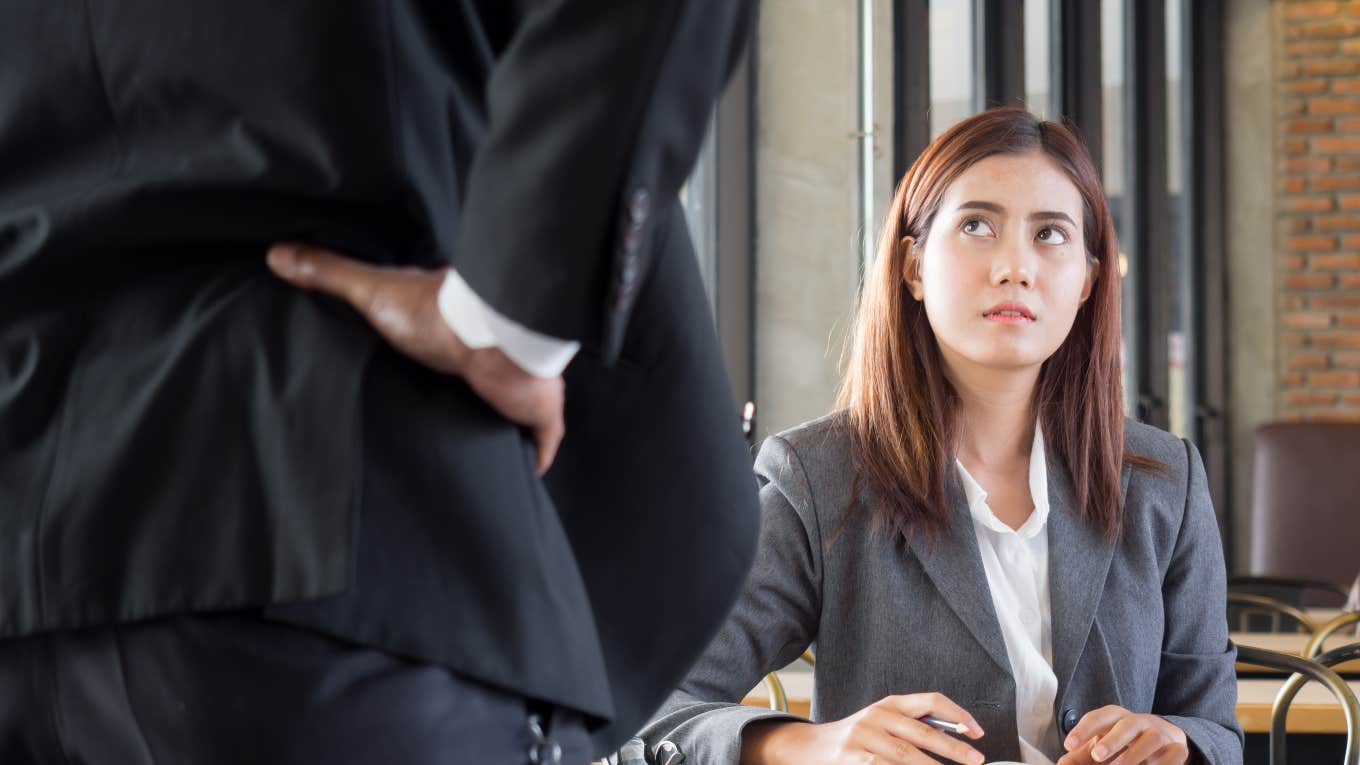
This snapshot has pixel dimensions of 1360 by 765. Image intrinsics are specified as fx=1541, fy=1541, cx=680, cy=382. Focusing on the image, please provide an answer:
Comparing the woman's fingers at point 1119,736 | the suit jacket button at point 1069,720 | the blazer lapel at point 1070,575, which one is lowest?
the suit jacket button at point 1069,720

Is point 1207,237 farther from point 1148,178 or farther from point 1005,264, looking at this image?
point 1005,264

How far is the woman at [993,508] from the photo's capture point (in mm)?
1774

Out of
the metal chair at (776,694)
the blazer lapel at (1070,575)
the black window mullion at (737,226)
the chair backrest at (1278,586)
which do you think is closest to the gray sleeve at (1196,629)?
the blazer lapel at (1070,575)

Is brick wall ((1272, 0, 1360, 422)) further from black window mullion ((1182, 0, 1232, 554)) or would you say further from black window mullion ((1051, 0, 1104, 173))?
black window mullion ((1051, 0, 1104, 173))

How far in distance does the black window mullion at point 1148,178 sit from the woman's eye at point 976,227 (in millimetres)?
5447

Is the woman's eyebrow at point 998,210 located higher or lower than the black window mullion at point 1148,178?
lower

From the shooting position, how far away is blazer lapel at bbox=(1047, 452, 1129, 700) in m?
1.78

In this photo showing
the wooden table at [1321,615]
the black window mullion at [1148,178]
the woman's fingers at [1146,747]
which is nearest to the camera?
the woman's fingers at [1146,747]

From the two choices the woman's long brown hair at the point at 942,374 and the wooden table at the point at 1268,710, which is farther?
the wooden table at the point at 1268,710

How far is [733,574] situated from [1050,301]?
1100mm

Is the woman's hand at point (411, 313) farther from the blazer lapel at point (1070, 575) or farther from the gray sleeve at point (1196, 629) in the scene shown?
the gray sleeve at point (1196, 629)

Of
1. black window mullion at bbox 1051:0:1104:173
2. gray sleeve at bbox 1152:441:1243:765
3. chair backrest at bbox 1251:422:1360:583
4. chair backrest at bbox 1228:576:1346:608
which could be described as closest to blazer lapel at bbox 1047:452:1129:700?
gray sleeve at bbox 1152:441:1243:765

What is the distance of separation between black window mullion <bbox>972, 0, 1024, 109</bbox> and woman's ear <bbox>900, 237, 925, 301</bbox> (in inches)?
155

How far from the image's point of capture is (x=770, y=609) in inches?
70.9
